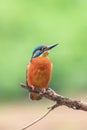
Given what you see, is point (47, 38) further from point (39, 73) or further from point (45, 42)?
point (39, 73)

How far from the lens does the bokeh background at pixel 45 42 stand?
5.98 metres

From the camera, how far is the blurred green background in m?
5.98

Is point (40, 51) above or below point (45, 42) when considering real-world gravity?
above

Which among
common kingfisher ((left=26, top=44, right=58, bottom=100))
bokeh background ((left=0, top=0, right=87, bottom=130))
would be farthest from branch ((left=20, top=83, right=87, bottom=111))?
bokeh background ((left=0, top=0, right=87, bottom=130))

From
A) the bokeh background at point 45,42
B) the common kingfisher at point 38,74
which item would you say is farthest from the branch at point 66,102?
the bokeh background at point 45,42

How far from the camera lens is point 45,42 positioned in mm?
5867

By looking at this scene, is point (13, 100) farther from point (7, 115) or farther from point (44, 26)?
point (44, 26)

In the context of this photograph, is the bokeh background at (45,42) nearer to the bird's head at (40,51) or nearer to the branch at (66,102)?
the bird's head at (40,51)

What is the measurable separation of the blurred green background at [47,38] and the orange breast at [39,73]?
3.28 meters

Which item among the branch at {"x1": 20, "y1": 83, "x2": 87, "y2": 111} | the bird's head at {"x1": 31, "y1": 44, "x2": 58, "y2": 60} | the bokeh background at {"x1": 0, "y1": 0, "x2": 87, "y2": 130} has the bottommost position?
the bokeh background at {"x1": 0, "y1": 0, "x2": 87, "y2": 130}

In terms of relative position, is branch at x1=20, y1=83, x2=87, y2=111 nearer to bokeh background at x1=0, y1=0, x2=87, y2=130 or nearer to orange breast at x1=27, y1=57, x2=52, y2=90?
orange breast at x1=27, y1=57, x2=52, y2=90

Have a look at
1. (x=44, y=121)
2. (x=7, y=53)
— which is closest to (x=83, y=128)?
(x=44, y=121)

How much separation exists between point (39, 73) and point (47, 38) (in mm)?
3443

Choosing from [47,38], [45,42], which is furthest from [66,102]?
[47,38]
